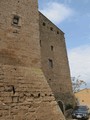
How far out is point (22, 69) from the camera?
9922 millimetres

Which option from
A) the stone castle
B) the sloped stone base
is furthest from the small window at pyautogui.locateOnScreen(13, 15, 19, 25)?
the sloped stone base

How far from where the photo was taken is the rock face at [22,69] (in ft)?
28.3

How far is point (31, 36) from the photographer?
439 inches

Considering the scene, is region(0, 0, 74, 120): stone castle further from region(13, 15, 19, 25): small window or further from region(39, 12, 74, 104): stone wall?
region(39, 12, 74, 104): stone wall

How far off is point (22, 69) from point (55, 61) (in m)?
8.86

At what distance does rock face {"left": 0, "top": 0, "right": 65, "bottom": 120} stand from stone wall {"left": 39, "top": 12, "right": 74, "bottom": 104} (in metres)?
6.13

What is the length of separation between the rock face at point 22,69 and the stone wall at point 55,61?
6.13 m

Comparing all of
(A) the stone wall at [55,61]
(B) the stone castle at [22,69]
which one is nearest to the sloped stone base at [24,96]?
(B) the stone castle at [22,69]

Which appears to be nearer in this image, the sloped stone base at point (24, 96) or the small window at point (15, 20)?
the sloped stone base at point (24, 96)

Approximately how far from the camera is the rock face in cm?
863

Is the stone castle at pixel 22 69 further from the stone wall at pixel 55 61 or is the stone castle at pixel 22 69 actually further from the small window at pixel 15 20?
the stone wall at pixel 55 61

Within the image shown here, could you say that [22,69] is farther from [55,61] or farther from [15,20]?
[55,61]

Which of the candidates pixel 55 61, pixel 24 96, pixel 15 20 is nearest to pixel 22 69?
pixel 24 96

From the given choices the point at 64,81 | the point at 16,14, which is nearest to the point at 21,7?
the point at 16,14
